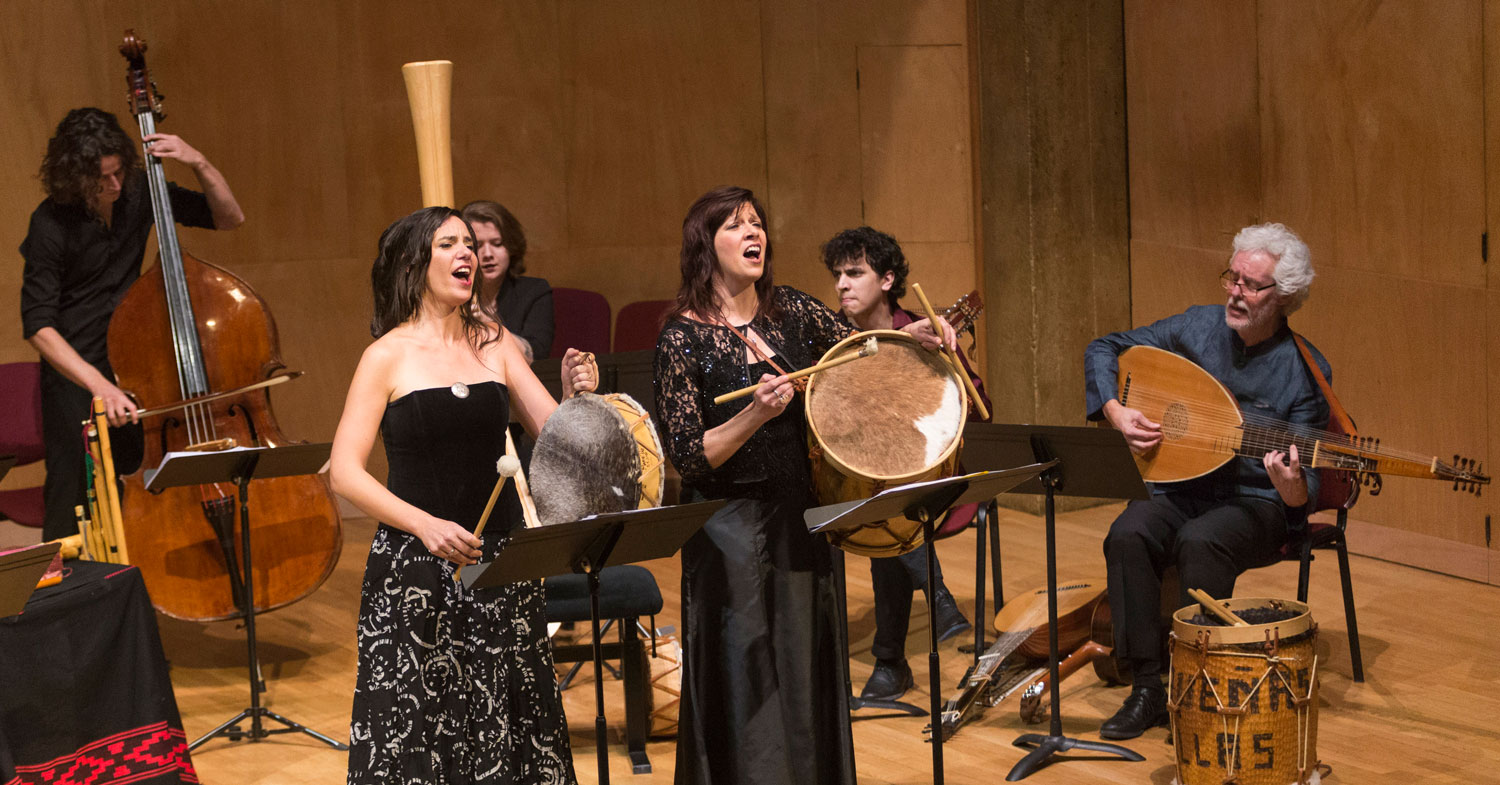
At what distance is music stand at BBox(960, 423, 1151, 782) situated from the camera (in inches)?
138

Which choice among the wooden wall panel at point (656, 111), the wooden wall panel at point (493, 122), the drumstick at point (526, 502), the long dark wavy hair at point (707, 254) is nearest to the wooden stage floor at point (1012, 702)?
the drumstick at point (526, 502)

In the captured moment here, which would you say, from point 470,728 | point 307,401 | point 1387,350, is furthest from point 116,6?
point 1387,350

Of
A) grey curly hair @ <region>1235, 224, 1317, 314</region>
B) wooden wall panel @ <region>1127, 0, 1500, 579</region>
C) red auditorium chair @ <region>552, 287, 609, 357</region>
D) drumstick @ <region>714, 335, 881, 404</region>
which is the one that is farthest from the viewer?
red auditorium chair @ <region>552, 287, 609, 357</region>

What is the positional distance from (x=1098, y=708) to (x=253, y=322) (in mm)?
2731

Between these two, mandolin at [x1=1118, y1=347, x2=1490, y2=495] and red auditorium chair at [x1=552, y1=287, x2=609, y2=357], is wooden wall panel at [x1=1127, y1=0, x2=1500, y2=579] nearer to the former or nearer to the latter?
mandolin at [x1=1118, y1=347, x2=1490, y2=495]

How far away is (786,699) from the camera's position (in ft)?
10.2

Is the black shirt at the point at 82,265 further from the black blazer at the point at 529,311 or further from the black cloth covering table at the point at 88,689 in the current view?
the black cloth covering table at the point at 88,689

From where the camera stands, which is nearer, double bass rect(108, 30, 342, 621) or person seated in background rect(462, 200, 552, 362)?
double bass rect(108, 30, 342, 621)

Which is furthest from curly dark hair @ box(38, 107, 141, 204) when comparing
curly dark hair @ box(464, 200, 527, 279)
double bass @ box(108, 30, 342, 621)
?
curly dark hair @ box(464, 200, 527, 279)

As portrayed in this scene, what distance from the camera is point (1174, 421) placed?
4.15 meters

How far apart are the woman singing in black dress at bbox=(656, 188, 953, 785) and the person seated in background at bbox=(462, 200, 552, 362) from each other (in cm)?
193

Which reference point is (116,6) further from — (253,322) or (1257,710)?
(1257,710)

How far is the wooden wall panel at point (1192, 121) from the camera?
602cm

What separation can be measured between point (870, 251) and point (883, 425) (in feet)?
5.39
